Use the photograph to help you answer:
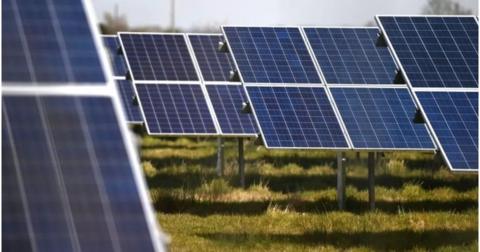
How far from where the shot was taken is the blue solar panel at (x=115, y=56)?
12.9 metres

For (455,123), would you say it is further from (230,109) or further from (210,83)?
(210,83)

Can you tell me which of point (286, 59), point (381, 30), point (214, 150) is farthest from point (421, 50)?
point (214, 150)

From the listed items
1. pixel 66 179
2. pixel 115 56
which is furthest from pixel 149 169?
pixel 66 179

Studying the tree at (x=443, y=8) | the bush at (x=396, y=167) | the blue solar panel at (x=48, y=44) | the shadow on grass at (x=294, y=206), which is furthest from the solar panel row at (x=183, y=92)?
the blue solar panel at (x=48, y=44)

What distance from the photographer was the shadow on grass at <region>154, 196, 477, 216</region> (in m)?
8.23

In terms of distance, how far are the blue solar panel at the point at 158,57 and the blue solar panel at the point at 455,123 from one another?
2.87m

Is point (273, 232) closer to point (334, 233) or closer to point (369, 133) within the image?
point (334, 233)

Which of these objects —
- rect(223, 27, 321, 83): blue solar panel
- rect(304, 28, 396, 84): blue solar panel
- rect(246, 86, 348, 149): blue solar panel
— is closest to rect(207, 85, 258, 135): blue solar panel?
rect(223, 27, 321, 83): blue solar panel

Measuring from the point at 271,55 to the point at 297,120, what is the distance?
3.28 ft

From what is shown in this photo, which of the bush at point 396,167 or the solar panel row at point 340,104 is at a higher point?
the bush at point 396,167

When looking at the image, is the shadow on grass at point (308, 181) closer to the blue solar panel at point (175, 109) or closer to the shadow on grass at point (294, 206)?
the blue solar panel at point (175, 109)

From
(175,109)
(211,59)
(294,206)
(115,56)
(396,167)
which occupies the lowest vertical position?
(294,206)

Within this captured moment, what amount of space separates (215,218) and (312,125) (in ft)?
2.27

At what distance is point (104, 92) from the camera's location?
246 centimetres
